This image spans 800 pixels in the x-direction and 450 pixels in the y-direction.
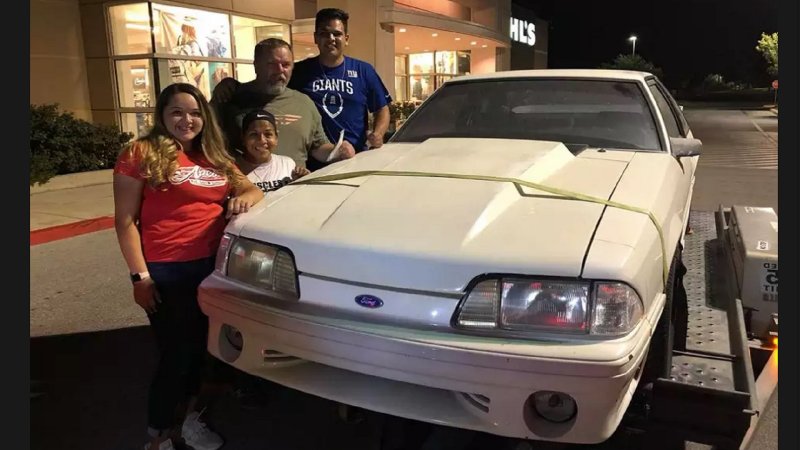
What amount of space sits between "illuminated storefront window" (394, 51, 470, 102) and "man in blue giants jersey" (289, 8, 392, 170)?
23922mm

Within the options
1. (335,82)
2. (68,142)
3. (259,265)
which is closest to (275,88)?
(335,82)

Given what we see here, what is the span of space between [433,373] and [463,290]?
11.5 inches

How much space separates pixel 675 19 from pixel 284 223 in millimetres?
99864

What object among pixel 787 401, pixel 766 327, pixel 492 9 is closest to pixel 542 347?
pixel 787 401

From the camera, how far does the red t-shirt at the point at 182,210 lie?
8.55 feet

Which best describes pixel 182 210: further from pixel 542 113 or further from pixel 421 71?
pixel 421 71

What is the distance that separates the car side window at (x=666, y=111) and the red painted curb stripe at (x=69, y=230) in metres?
6.63

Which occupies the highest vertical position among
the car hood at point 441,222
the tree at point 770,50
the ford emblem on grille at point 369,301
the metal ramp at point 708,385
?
the tree at point 770,50

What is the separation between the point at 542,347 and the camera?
6.41ft

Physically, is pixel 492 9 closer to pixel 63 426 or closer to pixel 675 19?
pixel 63 426

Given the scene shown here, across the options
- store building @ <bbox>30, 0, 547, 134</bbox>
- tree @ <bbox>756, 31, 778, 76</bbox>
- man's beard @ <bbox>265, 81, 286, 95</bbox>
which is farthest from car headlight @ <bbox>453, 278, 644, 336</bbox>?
tree @ <bbox>756, 31, 778, 76</bbox>

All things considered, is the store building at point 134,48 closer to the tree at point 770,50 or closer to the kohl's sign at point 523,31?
the kohl's sign at point 523,31

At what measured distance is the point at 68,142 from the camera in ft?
34.2

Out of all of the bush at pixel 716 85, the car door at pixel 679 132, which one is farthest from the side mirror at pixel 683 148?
the bush at pixel 716 85
